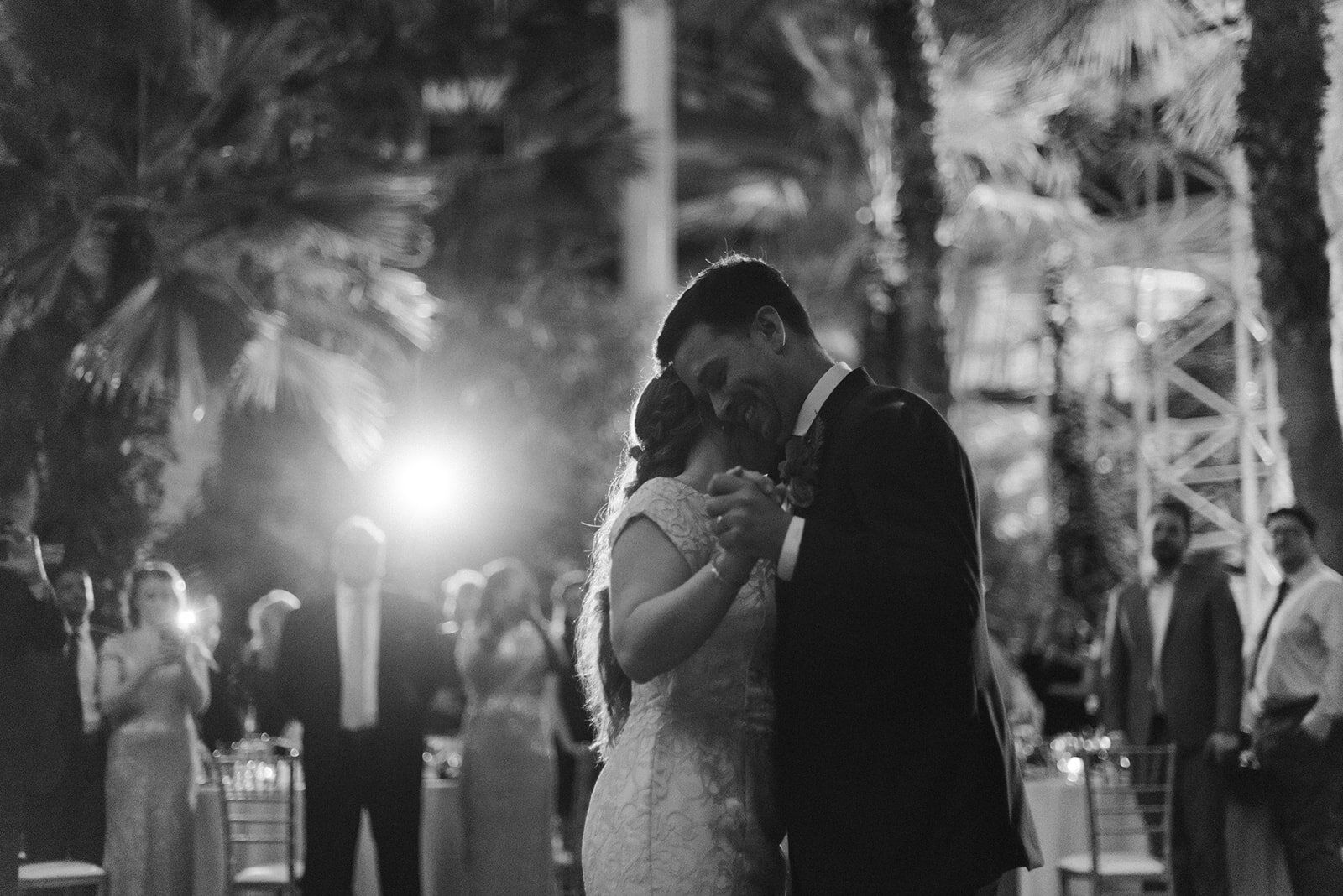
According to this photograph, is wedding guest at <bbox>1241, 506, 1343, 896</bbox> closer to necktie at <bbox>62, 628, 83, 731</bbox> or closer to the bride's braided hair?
the bride's braided hair

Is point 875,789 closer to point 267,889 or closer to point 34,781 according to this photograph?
point 34,781

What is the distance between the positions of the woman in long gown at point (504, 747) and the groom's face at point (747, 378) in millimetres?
5951

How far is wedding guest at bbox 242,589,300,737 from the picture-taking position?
10.2 metres

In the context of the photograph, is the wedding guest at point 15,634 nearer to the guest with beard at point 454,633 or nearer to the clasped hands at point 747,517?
the guest with beard at point 454,633

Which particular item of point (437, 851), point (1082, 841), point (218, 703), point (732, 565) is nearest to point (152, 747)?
point (218, 703)

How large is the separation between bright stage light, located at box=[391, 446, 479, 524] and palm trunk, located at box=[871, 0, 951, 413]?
708 cm

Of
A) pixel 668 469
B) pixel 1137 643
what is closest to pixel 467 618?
pixel 1137 643

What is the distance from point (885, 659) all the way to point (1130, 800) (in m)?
6.16

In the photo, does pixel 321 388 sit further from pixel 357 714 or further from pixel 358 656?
pixel 357 714

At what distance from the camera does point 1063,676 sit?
12680 mm

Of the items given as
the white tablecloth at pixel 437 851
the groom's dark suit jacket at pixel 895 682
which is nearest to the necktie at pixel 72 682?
the white tablecloth at pixel 437 851

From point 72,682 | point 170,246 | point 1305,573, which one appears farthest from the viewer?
point 170,246

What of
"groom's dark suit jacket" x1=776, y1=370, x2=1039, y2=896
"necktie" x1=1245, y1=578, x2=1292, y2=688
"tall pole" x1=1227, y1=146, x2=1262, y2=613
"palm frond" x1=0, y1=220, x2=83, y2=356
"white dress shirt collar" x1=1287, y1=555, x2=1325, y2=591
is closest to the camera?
"groom's dark suit jacket" x1=776, y1=370, x2=1039, y2=896

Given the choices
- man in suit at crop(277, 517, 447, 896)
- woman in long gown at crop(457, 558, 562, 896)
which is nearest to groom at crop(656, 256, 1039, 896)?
man in suit at crop(277, 517, 447, 896)
